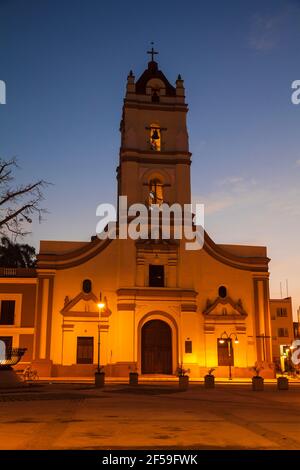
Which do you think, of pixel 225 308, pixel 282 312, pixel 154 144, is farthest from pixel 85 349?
pixel 282 312

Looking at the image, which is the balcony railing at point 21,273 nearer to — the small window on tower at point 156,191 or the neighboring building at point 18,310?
the neighboring building at point 18,310

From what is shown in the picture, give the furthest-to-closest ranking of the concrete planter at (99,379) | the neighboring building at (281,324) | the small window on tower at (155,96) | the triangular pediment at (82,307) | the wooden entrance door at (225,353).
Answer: the neighboring building at (281,324), the small window on tower at (155,96), the wooden entrance door at (225,353), the triangular pediment at (82,307), the concrete planter at (99,379)

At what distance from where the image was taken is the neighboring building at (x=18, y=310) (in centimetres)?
3756

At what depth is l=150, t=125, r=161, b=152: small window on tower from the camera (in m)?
41.2

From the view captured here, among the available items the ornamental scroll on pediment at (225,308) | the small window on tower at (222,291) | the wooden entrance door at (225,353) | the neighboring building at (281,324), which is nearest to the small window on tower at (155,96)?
the small window on tower at (222,291)

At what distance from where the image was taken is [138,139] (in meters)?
40.7

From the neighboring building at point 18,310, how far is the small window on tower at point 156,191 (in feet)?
34.5

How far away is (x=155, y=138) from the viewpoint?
4134 centimetres

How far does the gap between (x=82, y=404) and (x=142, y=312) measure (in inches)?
798

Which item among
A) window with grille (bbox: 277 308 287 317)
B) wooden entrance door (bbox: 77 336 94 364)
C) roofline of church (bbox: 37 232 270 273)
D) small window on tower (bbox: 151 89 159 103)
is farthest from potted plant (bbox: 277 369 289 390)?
window with grille (bbox: 277 308 287 317)

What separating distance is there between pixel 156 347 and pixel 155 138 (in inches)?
627
